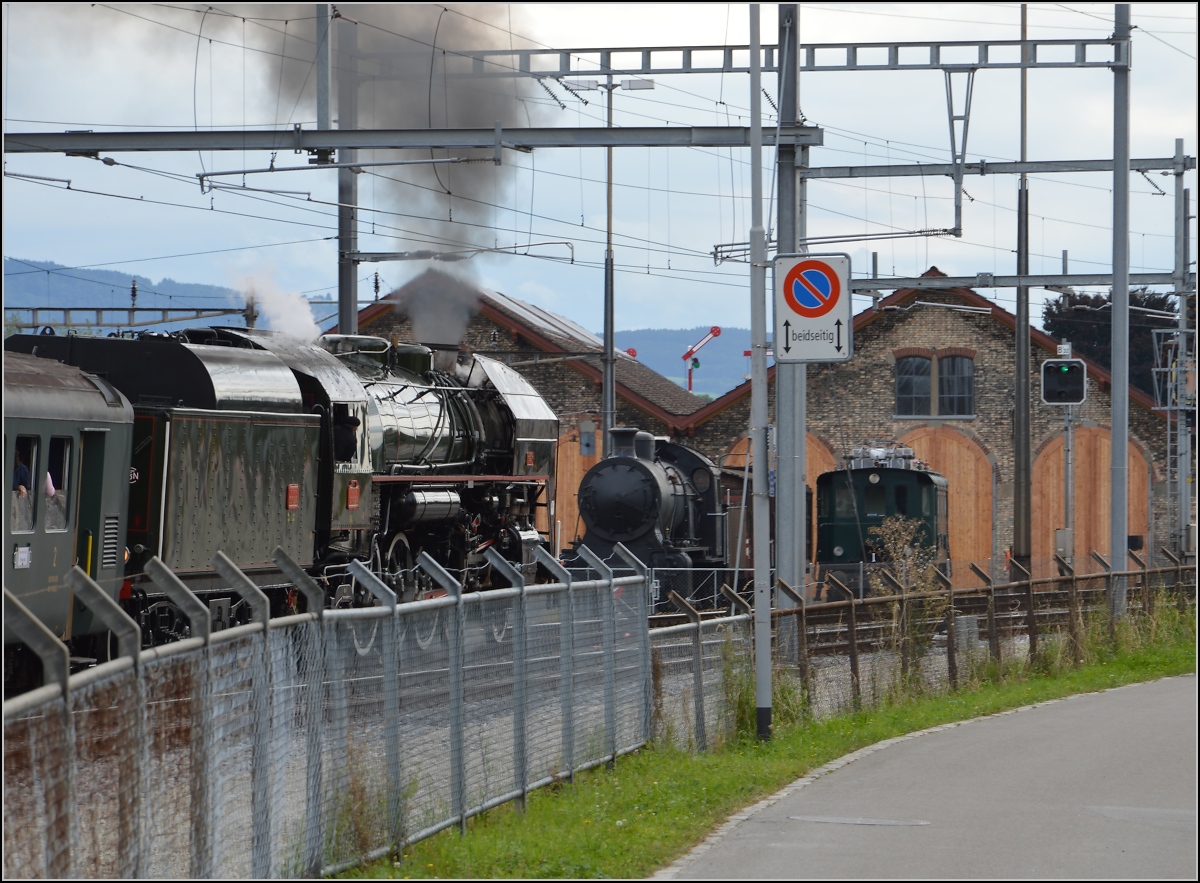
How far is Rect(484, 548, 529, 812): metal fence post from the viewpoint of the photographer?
959cm

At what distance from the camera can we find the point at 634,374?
5328cm

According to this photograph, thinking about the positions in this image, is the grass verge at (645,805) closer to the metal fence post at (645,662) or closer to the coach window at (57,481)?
the metal fence post at (645,662)

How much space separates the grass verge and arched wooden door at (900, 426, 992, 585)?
30.6 meters

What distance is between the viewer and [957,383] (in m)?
47.3

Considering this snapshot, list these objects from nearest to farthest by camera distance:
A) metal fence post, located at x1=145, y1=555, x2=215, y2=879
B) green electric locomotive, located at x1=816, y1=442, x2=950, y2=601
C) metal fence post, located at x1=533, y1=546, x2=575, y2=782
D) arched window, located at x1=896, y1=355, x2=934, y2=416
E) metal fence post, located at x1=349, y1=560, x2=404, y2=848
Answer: metal fence post, located at x1=145, y1=555, x2=215, y2=879 < metal fence post, located at x1=349, y1=560, x2=404, y2=848 < metal fence post, located at x1=533, y1=546, x2=575, y2=782 < green electric locomotive, located at x1=816, y1=442, x2=950, y2=601 < arched window, located at x1=896, y1=355, x2=934, y2=416

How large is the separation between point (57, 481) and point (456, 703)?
5249mm

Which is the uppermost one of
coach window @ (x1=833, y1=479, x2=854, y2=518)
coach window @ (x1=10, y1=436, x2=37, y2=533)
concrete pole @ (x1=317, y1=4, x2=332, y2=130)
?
concrete pole @ (x1=317, y1=4, x2=332, y2=130)

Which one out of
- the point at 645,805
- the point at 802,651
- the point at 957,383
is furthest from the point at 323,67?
the point at 957,383

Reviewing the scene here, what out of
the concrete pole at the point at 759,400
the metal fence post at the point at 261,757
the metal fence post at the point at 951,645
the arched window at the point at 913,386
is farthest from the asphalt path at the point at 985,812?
the arched window at the point at 913,386

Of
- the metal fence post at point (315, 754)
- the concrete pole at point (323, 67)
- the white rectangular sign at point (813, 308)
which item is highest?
the concrete pole at point (323, 67)

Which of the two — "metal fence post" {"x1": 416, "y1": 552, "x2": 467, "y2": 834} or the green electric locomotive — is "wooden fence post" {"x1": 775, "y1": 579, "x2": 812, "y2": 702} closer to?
"metal fence post" {"x1": 416, "y1": 552, "x2": 467, "y2": 834}

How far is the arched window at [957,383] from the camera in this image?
155 ft

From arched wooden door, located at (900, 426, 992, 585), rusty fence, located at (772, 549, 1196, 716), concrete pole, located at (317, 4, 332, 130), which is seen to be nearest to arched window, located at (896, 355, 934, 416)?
arched wooden door, located at (900, 426, 992, 585)

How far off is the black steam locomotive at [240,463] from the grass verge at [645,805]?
468 cm
